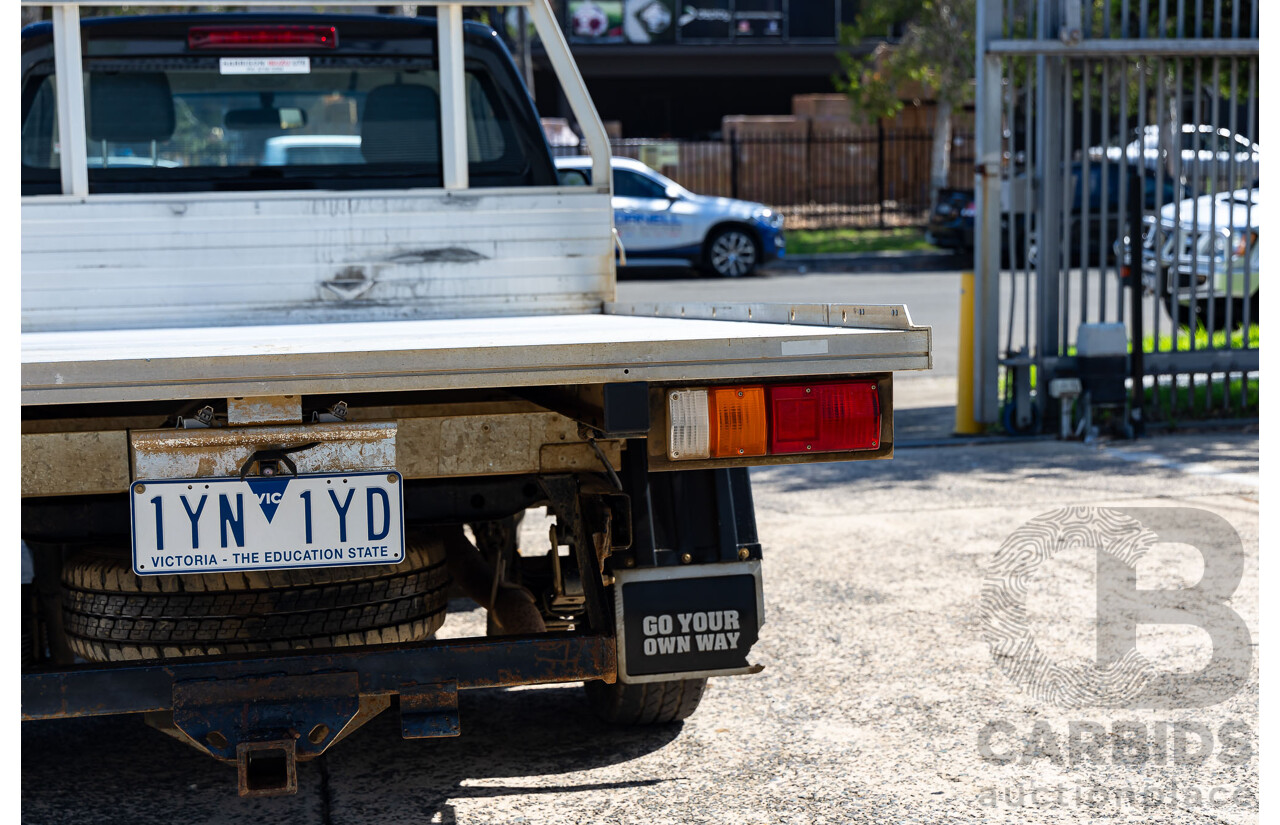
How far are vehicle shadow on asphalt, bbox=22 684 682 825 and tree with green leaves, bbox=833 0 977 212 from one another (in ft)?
63.3

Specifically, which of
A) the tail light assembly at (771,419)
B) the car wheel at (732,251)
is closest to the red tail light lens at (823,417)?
the tail light assembly at (771,419)

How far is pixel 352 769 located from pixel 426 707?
0.76m

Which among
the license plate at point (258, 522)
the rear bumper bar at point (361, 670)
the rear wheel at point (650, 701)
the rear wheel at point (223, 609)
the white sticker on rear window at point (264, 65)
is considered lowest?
the rear wheel at point (650, 701)

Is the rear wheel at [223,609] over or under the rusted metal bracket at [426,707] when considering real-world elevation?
over

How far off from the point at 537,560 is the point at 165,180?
6.06ft

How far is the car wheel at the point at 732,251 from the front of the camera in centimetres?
1958

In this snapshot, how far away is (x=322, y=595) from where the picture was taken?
339 centimetres

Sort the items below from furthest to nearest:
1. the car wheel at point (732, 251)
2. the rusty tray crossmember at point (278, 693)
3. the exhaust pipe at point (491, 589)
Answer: the car wheel at point (732, 251)
the exhaust pipe at point (491, 589)
the rusty tray crossmember at point (278, 693)

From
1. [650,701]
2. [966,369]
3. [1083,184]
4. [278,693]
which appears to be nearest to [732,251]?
[966,369]

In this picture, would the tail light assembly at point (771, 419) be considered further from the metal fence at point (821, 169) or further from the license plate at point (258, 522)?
the metal fence at point (821, 169)

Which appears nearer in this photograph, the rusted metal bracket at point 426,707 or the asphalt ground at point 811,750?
the rusted metal bracket at point 426,707

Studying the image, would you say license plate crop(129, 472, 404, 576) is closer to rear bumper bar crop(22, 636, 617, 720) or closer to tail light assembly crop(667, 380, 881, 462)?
rear bumper bar crop(22, 636, 617, 720)

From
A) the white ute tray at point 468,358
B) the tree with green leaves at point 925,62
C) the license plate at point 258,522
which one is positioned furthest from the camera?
the tree with green leaves at point 925,62

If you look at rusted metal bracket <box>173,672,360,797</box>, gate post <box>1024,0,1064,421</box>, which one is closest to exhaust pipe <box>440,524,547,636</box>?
rusted metal bracket <box>173,672,360,797</box>
